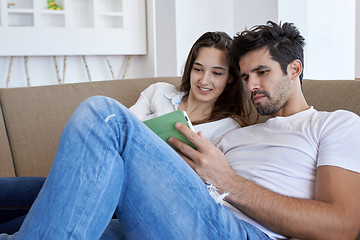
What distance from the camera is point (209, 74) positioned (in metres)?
1.83

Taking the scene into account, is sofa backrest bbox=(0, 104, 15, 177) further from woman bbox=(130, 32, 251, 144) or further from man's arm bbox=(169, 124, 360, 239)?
man's arm bbox=(169, 124, 360, 239)

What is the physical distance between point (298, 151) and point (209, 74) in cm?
66

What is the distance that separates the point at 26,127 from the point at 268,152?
3.62 ft

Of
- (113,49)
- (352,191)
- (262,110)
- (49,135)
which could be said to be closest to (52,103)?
(49,135)

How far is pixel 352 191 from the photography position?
111cm

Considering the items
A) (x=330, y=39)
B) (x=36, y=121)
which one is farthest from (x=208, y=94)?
(x=330, y=39)

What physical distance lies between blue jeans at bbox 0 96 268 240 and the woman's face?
808 millimetres

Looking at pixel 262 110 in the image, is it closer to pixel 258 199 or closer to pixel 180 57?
pixel 258 199

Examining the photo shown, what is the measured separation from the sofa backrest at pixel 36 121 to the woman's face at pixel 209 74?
1.87 ft

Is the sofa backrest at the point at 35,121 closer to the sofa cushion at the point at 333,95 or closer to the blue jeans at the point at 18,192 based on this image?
the sofa cushion at the point at 333,95

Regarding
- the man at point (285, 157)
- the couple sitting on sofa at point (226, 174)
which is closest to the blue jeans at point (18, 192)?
the couple sitting on sofa at point (226, 174)

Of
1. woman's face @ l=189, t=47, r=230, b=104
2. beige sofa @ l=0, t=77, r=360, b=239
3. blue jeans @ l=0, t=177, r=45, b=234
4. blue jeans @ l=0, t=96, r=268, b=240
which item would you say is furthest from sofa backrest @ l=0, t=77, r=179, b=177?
blue jeans @ l=0, t=96, r=268, b=240

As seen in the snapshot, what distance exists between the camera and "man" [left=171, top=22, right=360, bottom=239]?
1107 millimetres

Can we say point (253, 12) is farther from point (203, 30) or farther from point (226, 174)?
point (226, 174)
